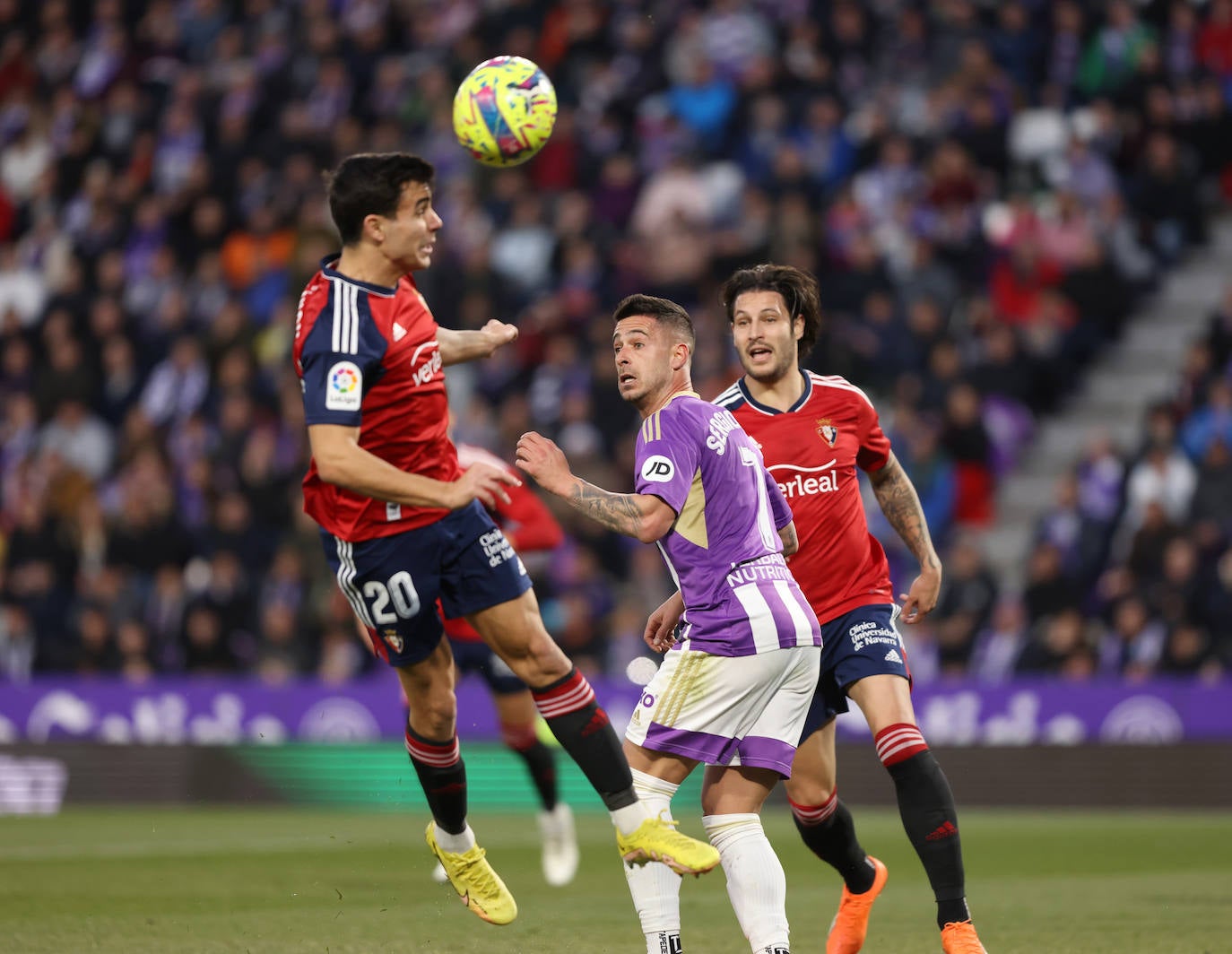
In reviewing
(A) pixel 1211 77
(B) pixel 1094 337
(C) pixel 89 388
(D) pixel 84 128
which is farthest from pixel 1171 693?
(D) pixel 84 128

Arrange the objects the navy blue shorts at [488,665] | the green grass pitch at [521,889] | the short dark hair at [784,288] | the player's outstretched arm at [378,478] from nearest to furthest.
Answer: the player's outstretched arm at [378,478] < the short dark hair at [784,288] < the green grass pitch at [521,889] < the navy blue shorts at [488,665]

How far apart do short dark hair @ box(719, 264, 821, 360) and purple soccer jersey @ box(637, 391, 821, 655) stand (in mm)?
Answer: 916

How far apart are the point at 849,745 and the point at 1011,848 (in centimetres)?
274

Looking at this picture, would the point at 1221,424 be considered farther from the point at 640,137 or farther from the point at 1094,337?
the point at 640,137

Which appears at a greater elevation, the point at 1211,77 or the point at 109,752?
the point at 1211,77

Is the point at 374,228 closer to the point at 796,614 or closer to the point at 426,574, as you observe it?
the point at 426,574

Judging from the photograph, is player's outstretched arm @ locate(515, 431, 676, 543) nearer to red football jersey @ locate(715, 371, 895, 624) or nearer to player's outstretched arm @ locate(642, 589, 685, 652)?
player's outstretched arm @ locate(642, 589, 685, 652)

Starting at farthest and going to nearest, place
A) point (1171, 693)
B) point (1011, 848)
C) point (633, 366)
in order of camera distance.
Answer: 1. point (1171, 693)
2. point (1011, 848)
3. point (633, 366)

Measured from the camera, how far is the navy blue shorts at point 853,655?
750 cm

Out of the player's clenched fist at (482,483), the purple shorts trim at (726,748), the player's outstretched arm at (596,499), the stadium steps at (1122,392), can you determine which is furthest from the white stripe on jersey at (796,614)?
the stadium steps at (1122,392)

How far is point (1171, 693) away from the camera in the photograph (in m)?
14.2

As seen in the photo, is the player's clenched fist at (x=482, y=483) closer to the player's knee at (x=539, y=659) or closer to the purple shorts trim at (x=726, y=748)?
the player's knee at (x=539, y=659)

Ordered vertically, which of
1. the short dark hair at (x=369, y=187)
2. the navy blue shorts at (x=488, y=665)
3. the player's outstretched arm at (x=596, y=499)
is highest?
the short dark hair at (x=369, y=187)

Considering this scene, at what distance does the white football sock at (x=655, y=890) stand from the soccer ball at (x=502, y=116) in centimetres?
257
